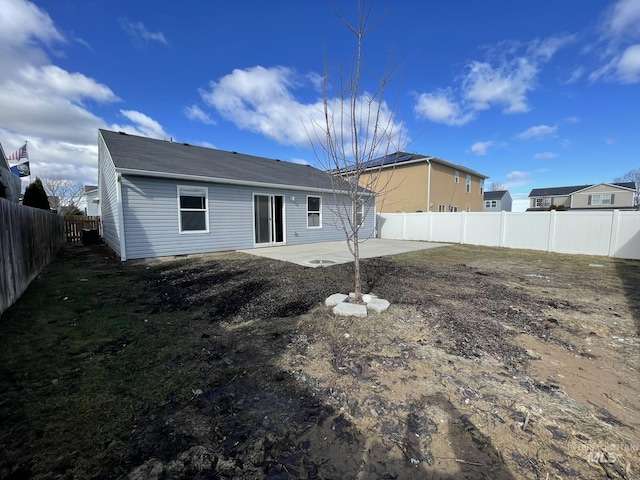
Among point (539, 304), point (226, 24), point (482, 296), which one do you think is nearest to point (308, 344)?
point (482, 296)

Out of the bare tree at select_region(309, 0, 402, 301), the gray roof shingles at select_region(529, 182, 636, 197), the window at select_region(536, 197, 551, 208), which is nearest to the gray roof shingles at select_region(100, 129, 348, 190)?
the bare tree at select_region(309, 0, 402, 301)

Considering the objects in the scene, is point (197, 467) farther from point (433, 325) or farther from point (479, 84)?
point (479, 84)

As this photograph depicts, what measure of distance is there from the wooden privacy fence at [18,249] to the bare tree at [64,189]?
32213mm

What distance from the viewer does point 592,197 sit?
124ft

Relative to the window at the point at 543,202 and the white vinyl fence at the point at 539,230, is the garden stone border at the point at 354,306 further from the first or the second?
the window at the point at 543,202

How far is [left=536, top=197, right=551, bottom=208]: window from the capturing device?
43.2 m

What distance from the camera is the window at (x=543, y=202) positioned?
142 feet

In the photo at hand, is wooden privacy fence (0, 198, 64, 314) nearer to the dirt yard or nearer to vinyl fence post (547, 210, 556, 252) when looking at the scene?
the dirt yard

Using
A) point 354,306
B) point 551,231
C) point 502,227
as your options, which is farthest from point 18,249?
point 551,231

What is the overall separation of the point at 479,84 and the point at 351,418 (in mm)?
13849

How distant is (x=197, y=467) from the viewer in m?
1.58

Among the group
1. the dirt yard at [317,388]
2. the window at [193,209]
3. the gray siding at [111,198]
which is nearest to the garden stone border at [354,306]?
the dirt yard at [317,388]

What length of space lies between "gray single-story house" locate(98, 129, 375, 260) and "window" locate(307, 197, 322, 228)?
0.15 ft

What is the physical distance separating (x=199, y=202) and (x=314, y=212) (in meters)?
5.13
